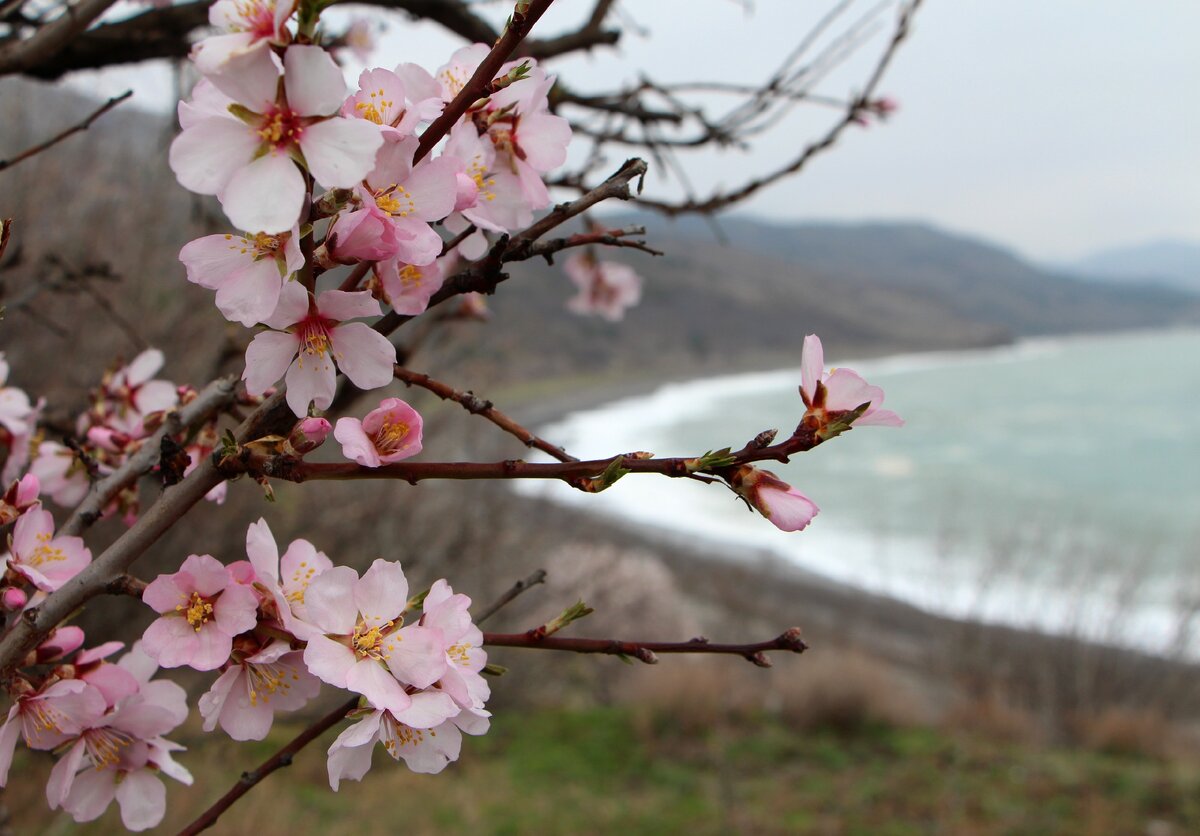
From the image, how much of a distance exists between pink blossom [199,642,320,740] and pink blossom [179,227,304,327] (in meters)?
0.30

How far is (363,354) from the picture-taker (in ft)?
2.44

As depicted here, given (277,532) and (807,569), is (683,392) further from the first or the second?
(277,532)

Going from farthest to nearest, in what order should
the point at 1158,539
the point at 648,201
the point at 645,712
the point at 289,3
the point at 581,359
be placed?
1. the point at 581,359
2. the point at 1158,539
3. the point at 645,712
4. the point at 648,201
5. the point at 289,3

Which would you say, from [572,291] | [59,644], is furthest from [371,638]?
[572,291]

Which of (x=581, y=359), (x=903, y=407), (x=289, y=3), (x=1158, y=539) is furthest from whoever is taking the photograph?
(x=581, y=359)

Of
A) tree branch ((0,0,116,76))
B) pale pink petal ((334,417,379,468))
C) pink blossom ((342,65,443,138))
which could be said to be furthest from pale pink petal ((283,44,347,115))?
tree branch ((0,0,116,76))

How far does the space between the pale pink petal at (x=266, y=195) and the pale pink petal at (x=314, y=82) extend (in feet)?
0.14

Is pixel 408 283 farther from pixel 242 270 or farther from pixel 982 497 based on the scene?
pixel 982 497

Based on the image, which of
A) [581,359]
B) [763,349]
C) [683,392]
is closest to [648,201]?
[683,392]

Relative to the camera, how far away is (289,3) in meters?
0.59

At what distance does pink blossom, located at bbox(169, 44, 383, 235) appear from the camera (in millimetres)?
605

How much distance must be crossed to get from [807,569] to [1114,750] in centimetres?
1100

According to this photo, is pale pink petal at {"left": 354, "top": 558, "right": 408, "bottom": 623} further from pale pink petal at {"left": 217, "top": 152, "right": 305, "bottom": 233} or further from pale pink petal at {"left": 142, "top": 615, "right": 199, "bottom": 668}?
pale pink petal at {"left": 217, "top": 152, "right": 305, "bottom": 233}

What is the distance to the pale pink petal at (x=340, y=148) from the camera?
1.98 ft
